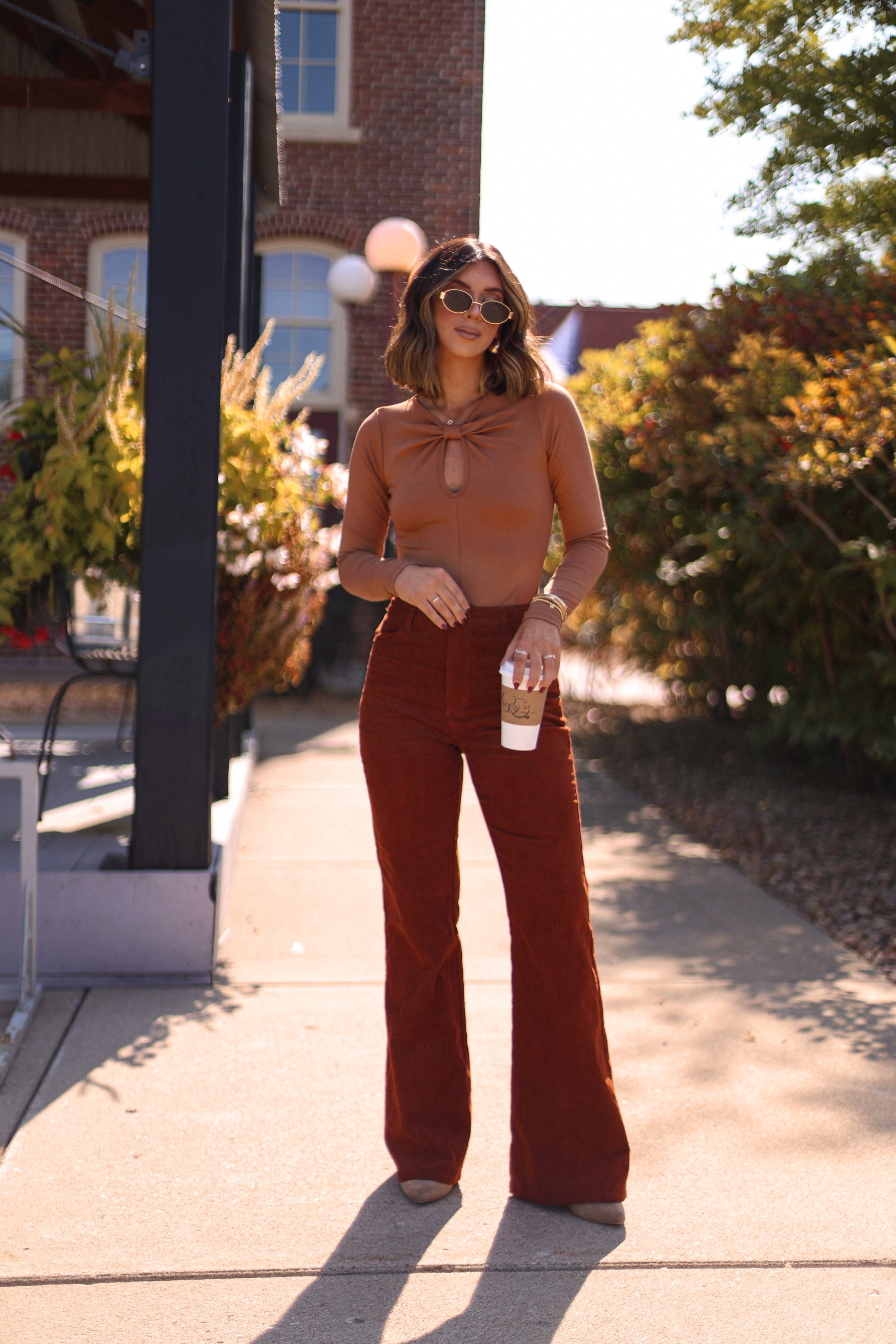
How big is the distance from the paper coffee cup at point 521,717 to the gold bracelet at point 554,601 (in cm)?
17

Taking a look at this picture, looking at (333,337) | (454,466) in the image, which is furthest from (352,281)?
(454,466)

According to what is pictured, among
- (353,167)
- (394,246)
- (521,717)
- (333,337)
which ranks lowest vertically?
(521,717)

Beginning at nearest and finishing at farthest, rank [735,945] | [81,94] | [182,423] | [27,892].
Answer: [27,892], [182,423], [735,945], [81,94]

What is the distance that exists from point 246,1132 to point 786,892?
286 cm

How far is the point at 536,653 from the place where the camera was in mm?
2279

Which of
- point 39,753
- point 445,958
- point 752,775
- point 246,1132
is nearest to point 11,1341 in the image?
point 246,1132

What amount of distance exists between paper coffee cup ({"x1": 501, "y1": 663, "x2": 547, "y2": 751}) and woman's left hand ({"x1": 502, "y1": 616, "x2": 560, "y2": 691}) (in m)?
0.02

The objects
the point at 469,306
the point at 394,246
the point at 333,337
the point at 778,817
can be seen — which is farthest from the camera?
the point at 333,337

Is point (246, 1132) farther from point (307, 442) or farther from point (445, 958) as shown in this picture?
point (307, 442)

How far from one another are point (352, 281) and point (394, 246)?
163cm

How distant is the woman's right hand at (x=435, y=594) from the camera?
232 cm

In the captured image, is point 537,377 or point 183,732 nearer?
point 537,377

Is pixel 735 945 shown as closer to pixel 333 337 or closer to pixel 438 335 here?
pixel 438 335

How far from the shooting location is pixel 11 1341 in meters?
2.06
